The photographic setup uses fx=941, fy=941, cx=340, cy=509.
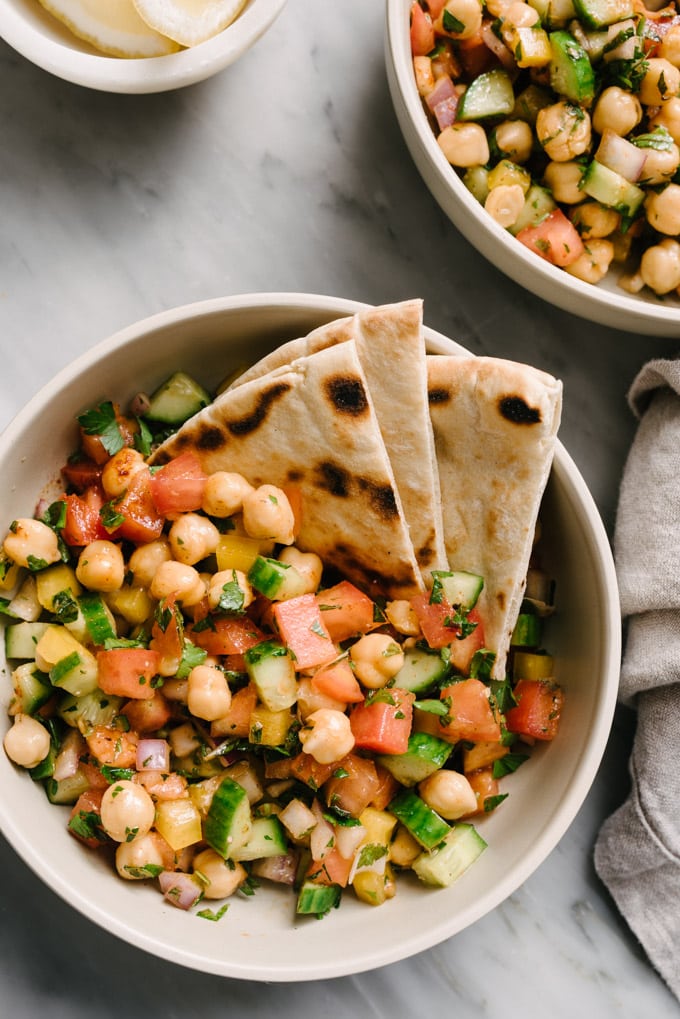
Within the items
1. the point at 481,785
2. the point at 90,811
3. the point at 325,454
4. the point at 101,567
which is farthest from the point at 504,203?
the point at 90,811

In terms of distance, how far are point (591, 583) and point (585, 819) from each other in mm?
974

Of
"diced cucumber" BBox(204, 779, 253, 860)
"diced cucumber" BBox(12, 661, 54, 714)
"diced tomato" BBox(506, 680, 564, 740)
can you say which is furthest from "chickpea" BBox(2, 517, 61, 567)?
"diced tomato" BBox(506, 680, 564, 740)

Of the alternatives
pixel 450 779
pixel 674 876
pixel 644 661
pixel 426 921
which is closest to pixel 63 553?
pixel 450 779

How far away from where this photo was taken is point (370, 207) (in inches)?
118

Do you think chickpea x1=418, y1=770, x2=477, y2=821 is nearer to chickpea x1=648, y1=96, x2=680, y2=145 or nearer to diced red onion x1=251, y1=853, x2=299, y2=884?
diced red onion x1=251, y1=853, x2=299, y2=884

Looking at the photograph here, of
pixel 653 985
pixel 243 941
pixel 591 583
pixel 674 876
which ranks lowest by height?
pixel 653 985

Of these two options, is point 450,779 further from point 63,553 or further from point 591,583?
point 63,553

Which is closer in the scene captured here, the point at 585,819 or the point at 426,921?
the point at 426,921

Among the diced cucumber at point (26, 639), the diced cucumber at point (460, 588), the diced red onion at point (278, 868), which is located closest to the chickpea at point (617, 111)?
the diced cucumber at point (460, 588)

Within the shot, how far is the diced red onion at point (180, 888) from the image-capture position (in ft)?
7.82

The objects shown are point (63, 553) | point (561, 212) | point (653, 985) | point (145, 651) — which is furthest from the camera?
point (653, 985)

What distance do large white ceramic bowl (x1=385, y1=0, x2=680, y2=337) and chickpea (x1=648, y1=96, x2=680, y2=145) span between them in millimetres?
528

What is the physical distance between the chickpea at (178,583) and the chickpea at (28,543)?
0.29m

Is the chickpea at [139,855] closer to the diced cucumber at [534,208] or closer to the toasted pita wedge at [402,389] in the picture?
the toasted pita wedge at [402,389]
